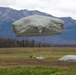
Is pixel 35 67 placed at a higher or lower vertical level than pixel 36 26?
lower

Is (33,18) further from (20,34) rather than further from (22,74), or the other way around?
(22,74)

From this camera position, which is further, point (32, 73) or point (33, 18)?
point (33, 18)

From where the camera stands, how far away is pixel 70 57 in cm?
4600

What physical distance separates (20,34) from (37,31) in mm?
2669

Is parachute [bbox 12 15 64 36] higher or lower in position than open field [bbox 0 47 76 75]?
higher

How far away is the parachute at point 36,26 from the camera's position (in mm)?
44750

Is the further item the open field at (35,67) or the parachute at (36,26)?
the parachute at (36,26)

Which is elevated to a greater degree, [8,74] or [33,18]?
[33,18]

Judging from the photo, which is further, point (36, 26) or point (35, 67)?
point (36, 26)

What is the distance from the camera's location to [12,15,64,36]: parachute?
4475 cm

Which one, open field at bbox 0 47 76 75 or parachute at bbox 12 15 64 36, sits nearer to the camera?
open field at bbox 0 47 76 75

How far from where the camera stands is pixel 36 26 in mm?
44500

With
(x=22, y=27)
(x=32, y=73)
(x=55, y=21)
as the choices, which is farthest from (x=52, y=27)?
(x=32, y=73)

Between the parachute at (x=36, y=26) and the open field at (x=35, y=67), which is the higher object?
the parachute at (x=36, y=26)
